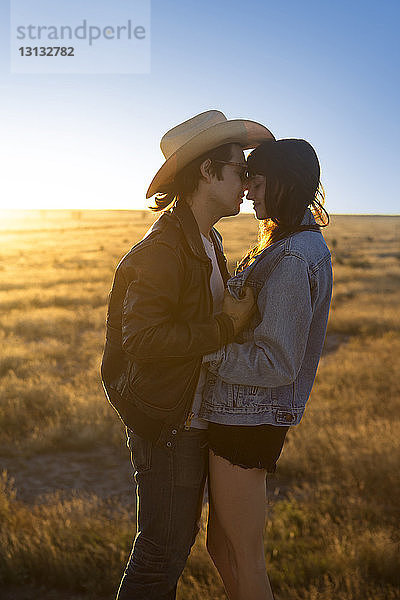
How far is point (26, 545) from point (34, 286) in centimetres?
1803

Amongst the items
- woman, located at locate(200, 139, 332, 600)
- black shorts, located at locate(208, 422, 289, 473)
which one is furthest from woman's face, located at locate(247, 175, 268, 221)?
black shorts, located at locate(208, 422, 289, 473)

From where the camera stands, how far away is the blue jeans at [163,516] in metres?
2.10

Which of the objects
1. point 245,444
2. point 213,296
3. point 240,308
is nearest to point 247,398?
point 245,444

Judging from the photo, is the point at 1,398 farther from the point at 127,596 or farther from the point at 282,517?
the point at 127,596

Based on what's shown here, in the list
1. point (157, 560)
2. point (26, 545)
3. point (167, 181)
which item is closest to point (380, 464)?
point (26, 545)

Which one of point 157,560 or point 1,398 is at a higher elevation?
point 157,560

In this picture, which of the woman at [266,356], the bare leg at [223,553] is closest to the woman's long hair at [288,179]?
the woman at [266,356]

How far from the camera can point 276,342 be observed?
78.0 inches

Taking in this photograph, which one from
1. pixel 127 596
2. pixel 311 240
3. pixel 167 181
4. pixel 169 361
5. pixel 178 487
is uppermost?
pixel 167 181

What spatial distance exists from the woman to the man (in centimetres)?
8

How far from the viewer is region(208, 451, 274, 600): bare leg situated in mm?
2129

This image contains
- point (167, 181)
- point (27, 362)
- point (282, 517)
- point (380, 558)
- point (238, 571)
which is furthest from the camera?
point (27, 362)

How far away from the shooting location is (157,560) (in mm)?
2100

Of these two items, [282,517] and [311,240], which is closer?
[311,240]
